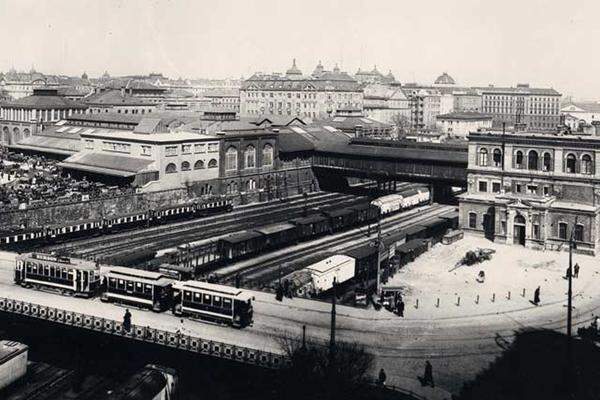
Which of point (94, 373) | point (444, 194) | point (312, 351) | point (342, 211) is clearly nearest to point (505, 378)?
point (312, 351)

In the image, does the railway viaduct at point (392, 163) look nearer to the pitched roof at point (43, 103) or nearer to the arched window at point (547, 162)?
the arched window at point (547, 162)

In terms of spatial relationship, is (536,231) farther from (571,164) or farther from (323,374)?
(323,374)

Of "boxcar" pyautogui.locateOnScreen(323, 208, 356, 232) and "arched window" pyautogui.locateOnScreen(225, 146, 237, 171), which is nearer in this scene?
"boxcar" pyautogui.locateOnScreen(323, 208, 356, 232)

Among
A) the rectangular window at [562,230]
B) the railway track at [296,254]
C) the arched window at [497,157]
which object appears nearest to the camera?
the railway track at [296,254]

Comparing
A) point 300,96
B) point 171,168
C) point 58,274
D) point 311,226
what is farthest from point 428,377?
point 300,96

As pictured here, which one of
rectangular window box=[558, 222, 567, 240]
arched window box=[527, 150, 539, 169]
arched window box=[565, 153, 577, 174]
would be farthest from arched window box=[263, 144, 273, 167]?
rectangular window box=[558, 222, 567, 240]

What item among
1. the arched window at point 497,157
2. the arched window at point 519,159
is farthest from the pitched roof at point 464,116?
the arched window at point 519,159

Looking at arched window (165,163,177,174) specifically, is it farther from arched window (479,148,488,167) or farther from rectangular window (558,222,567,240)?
rectangular window (558,222,567,240)
